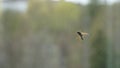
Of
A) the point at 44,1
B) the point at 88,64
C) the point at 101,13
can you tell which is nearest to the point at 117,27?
the point at 101,13

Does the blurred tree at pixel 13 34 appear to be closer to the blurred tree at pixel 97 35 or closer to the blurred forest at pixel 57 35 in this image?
the blurred forest at pixel 57 35

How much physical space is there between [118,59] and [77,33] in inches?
12.5

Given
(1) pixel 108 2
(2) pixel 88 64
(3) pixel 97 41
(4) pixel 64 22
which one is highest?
(1) pixel 108 2

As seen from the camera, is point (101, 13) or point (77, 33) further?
point (101, 13)

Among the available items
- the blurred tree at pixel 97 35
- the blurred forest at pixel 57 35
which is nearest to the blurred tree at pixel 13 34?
the blurred forest at pixel 57 35

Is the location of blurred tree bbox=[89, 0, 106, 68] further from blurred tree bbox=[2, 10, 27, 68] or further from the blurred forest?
blurred tree bbox=[2, 10, 27, 68]

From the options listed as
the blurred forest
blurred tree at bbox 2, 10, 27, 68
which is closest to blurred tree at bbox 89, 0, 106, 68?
the blurred forest

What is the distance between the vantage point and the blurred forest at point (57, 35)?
148 cm

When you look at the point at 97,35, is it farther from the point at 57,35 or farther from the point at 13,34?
the point at 13,34

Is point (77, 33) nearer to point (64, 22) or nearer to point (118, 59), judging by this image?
point (64, 22)

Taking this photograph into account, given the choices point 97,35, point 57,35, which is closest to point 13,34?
point 57,35

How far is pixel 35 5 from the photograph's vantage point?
1499 mm

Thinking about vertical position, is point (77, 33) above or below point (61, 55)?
above

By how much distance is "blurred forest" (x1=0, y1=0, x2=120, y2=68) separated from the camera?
148 cm
